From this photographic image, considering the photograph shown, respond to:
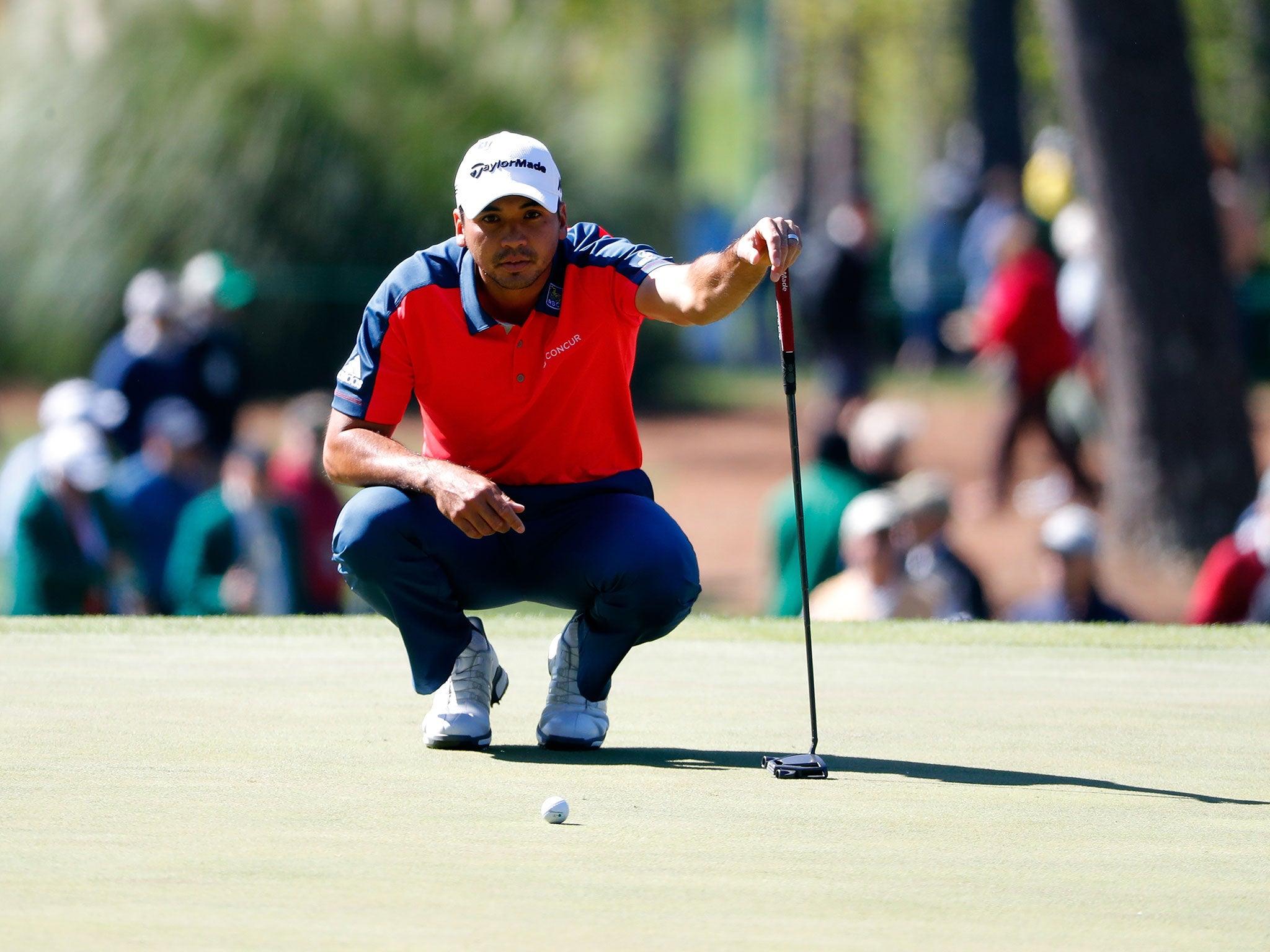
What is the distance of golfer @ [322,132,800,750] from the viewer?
4.59 metres

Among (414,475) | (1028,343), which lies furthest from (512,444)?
(1028,343)

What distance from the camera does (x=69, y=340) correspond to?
18.0m

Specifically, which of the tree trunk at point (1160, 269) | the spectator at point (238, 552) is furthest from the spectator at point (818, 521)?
the tree trunk at point (1160, 269)

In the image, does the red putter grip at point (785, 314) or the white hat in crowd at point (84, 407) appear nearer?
the red putter grip at point (785, 314)

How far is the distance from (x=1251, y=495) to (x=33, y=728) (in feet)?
30.1

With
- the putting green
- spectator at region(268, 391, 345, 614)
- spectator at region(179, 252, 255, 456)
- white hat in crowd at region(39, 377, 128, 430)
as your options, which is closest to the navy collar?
the putting green

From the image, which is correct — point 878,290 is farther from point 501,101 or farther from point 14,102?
point 14,102

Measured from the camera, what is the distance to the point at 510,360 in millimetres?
4660

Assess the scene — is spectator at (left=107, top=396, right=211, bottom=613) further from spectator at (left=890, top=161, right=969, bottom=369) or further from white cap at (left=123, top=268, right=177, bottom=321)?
spectator at (left=890, top=161, right=969, bottom=369)

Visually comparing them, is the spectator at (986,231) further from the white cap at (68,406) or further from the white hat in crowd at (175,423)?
the white cap at (68,406)

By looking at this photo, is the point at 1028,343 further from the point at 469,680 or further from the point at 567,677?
the point at 469,680

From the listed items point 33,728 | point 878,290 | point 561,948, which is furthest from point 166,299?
point 878,290

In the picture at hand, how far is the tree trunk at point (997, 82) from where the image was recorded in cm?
2541

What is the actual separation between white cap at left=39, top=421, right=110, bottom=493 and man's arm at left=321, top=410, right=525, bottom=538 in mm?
4530
